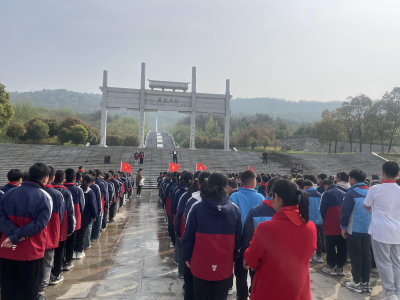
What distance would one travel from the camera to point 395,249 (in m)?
3.75

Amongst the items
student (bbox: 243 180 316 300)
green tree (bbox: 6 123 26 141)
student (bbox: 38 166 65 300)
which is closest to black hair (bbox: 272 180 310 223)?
student (bbox: 243 180 316 300)

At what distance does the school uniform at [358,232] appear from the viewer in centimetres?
429

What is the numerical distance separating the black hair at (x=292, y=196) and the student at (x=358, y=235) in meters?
2.79

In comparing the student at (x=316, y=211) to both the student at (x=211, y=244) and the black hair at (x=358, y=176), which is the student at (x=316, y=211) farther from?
the student at (x=211, y=244)

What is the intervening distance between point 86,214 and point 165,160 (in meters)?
19.2

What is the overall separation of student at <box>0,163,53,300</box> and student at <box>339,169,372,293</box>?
4.32 m

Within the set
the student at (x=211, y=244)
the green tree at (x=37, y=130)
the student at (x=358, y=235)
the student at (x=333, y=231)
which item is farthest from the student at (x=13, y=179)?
the green tree at (x=37, y=130)

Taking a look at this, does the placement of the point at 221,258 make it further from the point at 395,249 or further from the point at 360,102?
the point at 360,102

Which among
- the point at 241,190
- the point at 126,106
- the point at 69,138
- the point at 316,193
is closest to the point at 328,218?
the point at 316,193

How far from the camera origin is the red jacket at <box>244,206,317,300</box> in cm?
204

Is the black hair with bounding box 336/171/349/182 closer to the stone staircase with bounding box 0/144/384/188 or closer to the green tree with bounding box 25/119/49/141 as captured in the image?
the stone staircase with bounding box 0/144/384/188

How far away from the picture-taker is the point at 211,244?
2695 mm

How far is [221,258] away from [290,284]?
79cm

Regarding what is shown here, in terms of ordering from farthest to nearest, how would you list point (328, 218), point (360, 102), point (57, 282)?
1. point (360, 102)
2. point (328, 218)
3. point (57, 282)
